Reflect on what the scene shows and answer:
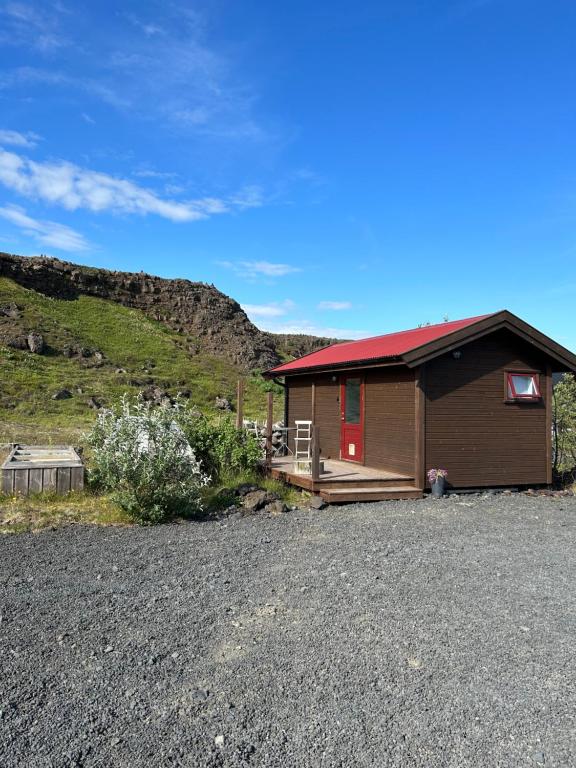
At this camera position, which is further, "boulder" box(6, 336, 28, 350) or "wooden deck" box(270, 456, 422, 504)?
"boulder" box(6, 336, 28, 350)

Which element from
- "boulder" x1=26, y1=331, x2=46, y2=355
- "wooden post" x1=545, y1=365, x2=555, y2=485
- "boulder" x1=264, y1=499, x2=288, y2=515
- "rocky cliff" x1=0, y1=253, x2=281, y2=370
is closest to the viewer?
"boulder" x1=264, y1=499, x2=288, y2=515

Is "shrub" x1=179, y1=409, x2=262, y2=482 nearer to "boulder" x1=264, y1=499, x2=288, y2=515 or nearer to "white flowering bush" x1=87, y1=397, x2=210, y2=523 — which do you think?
"boulder" x1=264, y1=499, x2=288, y2=515

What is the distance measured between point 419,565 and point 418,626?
1591mm

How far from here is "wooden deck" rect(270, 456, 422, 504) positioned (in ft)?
30.2

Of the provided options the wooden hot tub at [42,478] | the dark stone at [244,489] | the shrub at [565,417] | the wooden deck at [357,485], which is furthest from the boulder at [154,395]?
the shrub at [565,417]

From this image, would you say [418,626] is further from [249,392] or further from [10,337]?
[10,337]

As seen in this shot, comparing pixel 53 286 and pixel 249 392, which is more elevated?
pixel 53 286

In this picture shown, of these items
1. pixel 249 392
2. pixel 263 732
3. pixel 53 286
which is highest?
pixel 53 286

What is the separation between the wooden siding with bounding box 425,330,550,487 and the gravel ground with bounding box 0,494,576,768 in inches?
140

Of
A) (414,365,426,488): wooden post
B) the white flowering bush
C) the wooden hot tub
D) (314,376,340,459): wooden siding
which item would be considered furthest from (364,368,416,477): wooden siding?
the wooden hot tub

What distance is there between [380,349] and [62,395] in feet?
53.4

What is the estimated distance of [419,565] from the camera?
18.6 feet

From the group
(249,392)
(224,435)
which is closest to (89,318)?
(249,392)

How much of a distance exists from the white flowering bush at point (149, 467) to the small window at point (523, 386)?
614 centimetres
